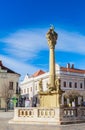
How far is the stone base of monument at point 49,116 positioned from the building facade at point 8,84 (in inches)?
1564

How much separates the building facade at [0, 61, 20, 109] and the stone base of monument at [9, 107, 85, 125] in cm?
3973

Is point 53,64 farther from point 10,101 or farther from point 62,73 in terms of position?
point 62,73

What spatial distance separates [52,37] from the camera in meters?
24.5

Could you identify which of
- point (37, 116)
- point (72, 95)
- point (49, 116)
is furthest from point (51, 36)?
point (72, 95)

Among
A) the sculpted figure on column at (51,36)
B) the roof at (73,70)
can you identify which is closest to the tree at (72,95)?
the roof at (73,70)

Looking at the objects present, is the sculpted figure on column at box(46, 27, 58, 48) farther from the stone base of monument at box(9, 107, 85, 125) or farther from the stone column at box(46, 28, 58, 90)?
the stone base of monument at box(9, 107, 85, 125)

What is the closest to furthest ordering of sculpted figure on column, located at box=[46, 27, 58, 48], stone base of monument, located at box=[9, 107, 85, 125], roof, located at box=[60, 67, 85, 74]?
stone base of monument, located at box=[9, 107, 85, 125], sculpted figure on column, located at box=[46, 27, 58, 48], roof, located at box=[60, 67, 85, 74]

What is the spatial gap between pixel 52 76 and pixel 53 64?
0.83 meters

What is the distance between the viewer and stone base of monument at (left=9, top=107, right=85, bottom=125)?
66.4 ft

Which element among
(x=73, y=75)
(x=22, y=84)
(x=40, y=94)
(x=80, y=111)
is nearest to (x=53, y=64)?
(x=40, y=94)

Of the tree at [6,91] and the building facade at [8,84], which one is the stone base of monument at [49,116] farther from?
the building facade at [8,84]

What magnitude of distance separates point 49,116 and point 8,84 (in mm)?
44307

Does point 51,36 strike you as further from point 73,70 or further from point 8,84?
point 73,70

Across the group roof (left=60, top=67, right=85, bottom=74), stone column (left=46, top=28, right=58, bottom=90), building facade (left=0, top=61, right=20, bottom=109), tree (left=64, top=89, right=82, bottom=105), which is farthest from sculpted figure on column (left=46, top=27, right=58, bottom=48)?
roof (left=60, top=67, right=85, bottom=74)
